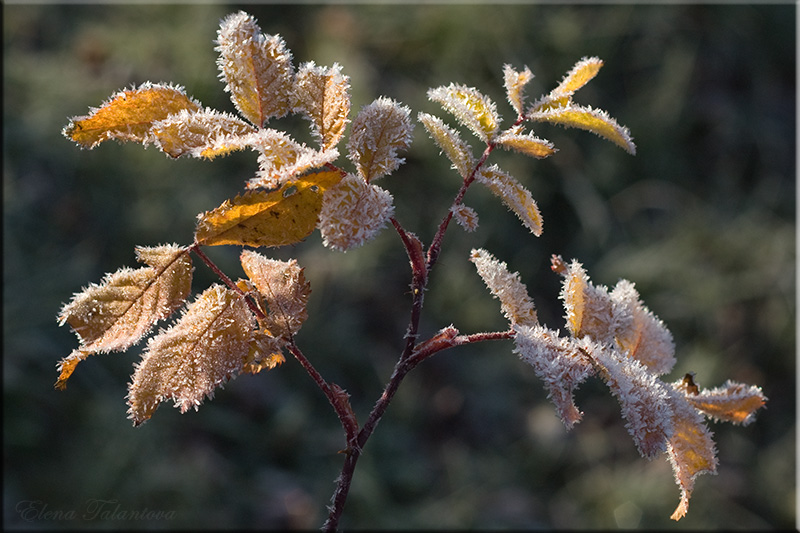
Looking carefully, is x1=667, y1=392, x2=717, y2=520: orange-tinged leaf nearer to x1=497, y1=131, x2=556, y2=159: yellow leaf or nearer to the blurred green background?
x1=497, y1=131, x2=556, y2=159: yellow leaf

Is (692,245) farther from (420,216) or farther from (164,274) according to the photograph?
→ (164,274)

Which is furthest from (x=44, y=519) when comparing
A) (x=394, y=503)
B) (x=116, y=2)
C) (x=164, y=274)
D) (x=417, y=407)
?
(x=116, y=2)

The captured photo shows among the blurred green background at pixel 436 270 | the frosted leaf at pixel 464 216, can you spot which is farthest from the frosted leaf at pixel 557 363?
the blurred green background at pixel 436 270

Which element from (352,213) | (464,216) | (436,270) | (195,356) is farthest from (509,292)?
(436,270)

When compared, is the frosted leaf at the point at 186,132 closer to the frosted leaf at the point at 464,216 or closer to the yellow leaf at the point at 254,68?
the yellow leaf at the point at 254,68

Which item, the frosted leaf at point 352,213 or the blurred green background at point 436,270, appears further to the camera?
the blurred green background at point 436,270
